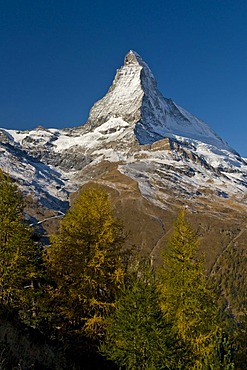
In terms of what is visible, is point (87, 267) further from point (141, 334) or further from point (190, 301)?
point (141, 334)

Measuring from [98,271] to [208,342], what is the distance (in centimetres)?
719

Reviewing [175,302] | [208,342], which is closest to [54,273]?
[175,302]

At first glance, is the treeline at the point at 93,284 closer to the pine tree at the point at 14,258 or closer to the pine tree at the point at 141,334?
the pine tree at the point at 14,258

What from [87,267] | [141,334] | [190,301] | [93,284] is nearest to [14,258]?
[87,267]

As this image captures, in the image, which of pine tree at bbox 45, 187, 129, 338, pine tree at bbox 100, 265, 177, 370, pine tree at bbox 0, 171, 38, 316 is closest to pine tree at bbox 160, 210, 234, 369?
pine tree at bbox 45, 187, 129, 338

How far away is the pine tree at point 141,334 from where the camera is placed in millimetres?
17109

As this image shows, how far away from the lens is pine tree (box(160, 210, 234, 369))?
21.7m

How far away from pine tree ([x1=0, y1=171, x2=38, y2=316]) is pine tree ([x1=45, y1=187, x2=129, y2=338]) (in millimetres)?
1492

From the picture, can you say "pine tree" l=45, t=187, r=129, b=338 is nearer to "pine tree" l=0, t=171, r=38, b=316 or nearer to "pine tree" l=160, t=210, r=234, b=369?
"pine tree" l=0, t=171, r=38, b=316

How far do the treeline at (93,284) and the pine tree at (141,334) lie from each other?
3.01ft

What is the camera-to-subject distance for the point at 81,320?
73.5 ft

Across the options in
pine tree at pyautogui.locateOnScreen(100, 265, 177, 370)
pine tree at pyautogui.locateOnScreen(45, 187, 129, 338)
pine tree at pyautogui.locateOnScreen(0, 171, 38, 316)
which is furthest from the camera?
pine tree at pyautogui.locateOnScreen(0, 171, 38, 316)

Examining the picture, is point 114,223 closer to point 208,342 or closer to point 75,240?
point 75,240

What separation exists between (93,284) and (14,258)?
15.5 ft
